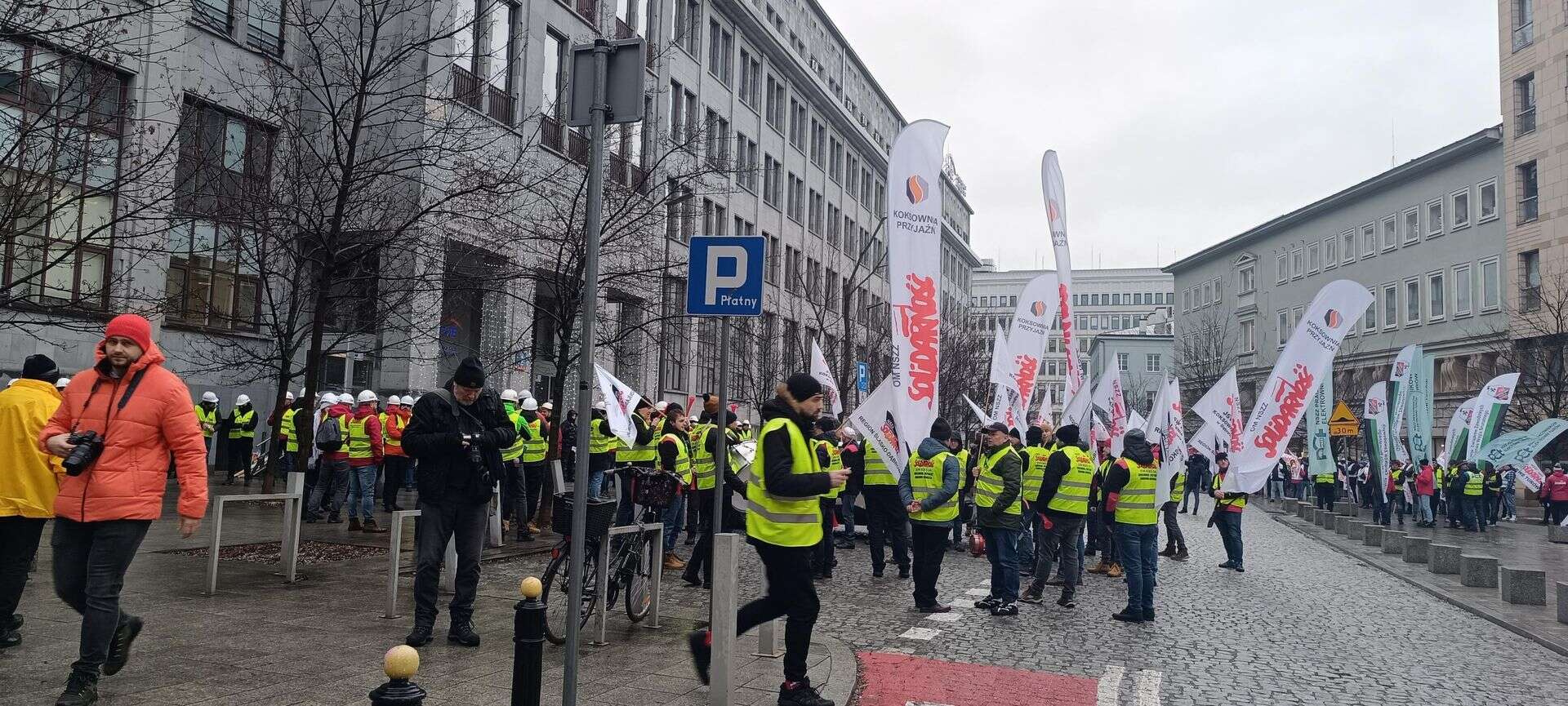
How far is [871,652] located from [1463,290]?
5345cm

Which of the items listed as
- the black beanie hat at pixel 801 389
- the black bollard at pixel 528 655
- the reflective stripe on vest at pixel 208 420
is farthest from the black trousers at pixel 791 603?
the reflective stripe on vest at pixel 208 420

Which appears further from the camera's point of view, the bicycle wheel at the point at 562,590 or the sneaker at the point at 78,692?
the bicycle wheel at the point at 562,590

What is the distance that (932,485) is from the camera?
10727 mm

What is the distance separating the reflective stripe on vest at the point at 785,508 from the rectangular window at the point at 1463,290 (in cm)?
5416

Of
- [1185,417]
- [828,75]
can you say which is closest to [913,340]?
[828,75]

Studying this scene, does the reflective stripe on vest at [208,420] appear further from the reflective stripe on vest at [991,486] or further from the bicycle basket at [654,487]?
the reflective stripe on vest at [991,486]

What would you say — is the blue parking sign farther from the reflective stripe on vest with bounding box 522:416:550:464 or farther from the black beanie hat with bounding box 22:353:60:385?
the reflective stripe on vest with bounding box 522:416:550:464

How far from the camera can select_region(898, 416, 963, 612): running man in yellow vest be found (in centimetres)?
1017

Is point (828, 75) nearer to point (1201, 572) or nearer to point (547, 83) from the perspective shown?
point (547, 83)

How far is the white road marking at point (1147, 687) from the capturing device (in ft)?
22.7

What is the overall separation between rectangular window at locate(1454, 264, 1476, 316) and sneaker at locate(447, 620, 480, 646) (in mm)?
54829

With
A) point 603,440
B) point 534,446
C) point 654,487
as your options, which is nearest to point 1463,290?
point 603,440

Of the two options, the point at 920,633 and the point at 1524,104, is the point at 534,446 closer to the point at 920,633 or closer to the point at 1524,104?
the point at 920,633

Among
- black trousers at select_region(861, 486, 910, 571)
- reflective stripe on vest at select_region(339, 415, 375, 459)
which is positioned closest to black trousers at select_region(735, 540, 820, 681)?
black trousers at select_region(861, 486, 910, 571)
